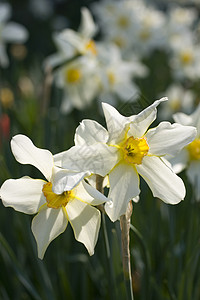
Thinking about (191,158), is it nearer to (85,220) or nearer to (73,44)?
(85,220)

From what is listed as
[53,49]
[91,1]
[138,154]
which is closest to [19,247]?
[138,154]

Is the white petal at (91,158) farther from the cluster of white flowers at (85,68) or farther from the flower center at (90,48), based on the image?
the flower center at (90,48)

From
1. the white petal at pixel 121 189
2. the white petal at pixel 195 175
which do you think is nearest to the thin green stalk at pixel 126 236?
the white petal at pixel 121 189

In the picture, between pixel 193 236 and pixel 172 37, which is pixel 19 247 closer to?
pixel 193 236

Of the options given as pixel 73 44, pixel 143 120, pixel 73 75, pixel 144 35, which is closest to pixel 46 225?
pixel 143 120

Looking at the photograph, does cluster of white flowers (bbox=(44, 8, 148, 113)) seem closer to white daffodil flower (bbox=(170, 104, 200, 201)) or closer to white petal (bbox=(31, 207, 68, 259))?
white daffodil flower (bbox=(170, 104, 200, 201))

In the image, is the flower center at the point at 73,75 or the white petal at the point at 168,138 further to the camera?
the flower center at the point at 73,75
